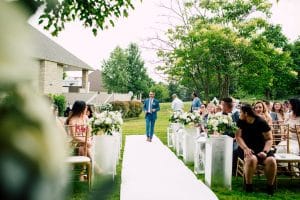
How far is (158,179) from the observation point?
8.34m

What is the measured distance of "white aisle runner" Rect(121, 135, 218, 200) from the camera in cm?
683

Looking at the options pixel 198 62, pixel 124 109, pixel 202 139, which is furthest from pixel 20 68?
pixel 124 109

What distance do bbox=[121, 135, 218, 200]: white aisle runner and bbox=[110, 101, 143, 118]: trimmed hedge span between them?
20224mm

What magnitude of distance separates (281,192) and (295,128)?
4.70 ft

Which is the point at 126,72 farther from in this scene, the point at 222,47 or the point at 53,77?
the point at 222,47

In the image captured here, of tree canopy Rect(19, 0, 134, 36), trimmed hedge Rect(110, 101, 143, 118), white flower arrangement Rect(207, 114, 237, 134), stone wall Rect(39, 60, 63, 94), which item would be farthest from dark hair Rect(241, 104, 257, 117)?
trimmed hedge Rect(110, 101, 143, 118)

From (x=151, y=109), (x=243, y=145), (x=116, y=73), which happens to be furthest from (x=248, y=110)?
(x=116, y=73)

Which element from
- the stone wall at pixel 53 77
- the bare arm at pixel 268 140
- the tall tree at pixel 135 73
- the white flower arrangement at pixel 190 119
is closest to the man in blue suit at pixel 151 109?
the white flower arrangement at pixel 190 119

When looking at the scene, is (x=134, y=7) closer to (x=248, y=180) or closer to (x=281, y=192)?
(x=248, y=180)

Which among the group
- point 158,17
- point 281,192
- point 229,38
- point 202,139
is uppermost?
point 158,17

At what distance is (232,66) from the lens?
910 inches

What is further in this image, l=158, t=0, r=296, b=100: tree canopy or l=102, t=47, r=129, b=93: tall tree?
l=102, t=47, r=129, b=93: tall tree

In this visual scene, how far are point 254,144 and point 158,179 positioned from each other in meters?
2.05

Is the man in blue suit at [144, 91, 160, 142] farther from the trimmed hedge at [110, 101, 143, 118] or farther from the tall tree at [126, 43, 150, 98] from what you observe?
the tall tree at [126, 43, 150, 98]
